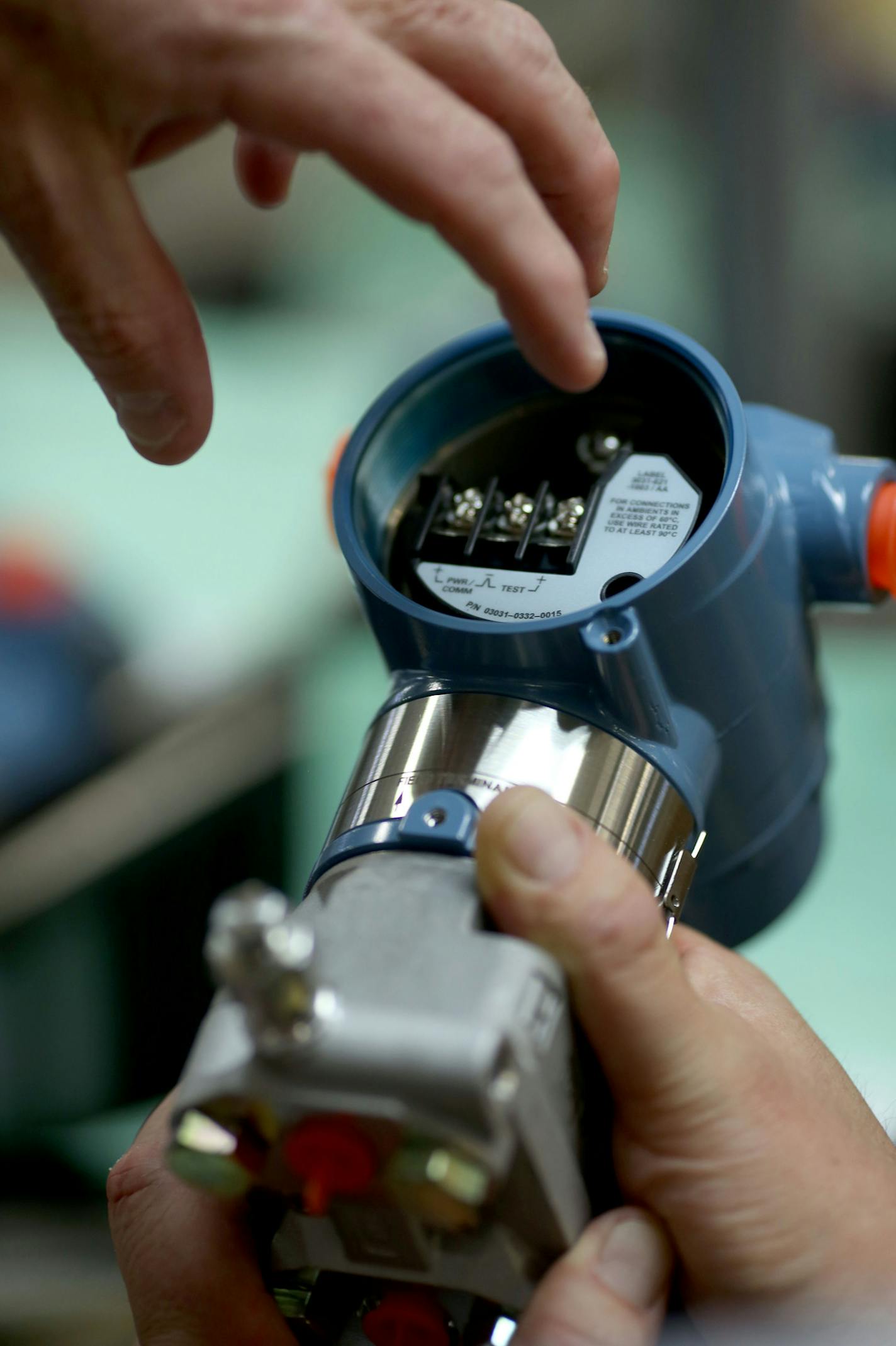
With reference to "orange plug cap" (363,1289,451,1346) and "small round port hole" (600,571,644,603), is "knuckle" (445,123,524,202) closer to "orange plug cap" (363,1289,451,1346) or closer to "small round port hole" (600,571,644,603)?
"small round port hole" (600,571,644,603)

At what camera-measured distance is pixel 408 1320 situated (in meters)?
0.44

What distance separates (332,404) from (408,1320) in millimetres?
1014

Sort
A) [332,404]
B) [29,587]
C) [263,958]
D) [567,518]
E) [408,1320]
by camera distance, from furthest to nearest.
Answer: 1. [332,404]
2. [29,587]
3. [567,518]
4. [408,1320]
5. [263,958]

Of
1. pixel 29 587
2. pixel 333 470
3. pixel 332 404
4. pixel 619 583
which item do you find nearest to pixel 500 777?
pixel 619 583

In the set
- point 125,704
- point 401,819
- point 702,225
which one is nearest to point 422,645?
point 401,819

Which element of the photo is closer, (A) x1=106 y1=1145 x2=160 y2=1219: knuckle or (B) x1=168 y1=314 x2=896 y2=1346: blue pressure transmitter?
(B) x1=168 y1=314 x2=896 y2=1346: blue pressure transmitter

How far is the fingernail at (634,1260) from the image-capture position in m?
0.42

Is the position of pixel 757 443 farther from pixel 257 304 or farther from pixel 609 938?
pixel 257 304

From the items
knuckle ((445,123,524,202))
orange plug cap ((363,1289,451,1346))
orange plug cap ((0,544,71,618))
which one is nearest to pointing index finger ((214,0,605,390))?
knuckle ((445,123,524,202))

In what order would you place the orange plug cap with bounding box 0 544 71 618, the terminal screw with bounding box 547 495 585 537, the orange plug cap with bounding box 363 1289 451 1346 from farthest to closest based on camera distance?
1. the orange plug cap with bounding box 0 544 71 618
2. the terminal screw with bounding box 547 495 585 537
3. the orange plug cap with bounding box 363 1289 451 1346

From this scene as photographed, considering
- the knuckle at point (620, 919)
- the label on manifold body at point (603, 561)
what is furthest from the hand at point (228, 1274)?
the label on manifold body at point (603, 561)

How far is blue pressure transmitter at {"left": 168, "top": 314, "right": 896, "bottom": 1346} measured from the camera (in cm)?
36

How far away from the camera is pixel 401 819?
465mm

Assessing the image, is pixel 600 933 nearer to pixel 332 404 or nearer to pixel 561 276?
pixel 561 276
